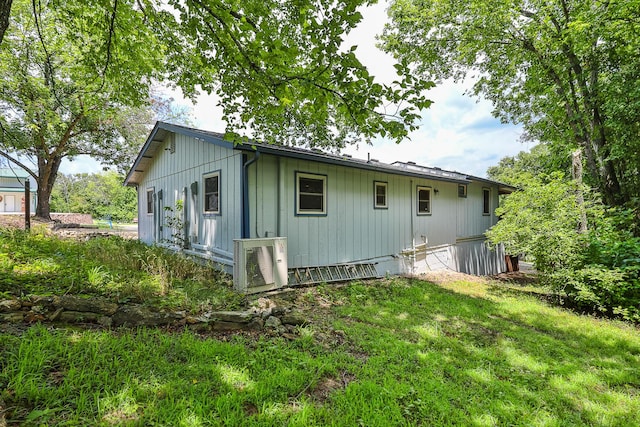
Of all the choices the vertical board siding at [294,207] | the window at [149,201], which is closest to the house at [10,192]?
the window at [149,201]

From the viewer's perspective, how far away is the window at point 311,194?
6340 mm

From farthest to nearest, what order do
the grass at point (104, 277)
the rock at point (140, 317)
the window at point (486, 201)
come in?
the window at point (486, 201) → the grass at point (104, 277) → the rock at point (140, 317)

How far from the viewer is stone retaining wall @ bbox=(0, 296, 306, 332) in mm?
2764

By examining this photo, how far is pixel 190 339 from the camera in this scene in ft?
9.59

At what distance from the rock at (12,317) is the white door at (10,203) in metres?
40.1

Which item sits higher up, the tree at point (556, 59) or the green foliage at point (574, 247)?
the tree at point (556, 59)

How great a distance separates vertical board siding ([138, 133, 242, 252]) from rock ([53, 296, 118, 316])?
109 inches

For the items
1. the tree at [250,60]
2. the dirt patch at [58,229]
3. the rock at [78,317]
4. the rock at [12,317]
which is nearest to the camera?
Answer: the rock at [12,317]

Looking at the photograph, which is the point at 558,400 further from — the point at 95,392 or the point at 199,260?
the point at 199,260

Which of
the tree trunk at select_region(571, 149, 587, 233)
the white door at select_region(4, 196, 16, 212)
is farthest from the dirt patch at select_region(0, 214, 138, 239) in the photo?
the white door at select_region(4, 196, 16, 212)

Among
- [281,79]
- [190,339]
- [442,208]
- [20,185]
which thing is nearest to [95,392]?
[190,339]

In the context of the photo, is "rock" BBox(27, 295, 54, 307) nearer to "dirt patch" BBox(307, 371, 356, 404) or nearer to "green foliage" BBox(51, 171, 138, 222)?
"dirt patch" BBox(307, 371, 356, 404)

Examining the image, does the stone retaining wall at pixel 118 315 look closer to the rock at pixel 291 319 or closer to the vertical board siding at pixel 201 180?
the rock at pixel 291 319

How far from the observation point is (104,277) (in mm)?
3865
